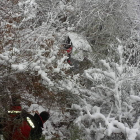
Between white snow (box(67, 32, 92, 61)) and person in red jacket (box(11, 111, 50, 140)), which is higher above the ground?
white snow (box(67, 32, 92, 61))

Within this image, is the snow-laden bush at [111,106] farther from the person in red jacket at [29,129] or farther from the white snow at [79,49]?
the white snow at [79,49]

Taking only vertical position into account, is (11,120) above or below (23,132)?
above

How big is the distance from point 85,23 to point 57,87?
516 cm

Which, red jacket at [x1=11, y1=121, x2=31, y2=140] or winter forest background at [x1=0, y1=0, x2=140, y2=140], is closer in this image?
red jacket at [x1=11, y1=121, x2=31, y2=140]

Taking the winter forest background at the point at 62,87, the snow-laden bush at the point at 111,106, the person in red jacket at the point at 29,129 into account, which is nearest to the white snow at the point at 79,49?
the winter forest background at the point at 62,87

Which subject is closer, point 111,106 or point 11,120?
point 11,120

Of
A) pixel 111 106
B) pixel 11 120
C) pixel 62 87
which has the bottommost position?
pixel 111 106

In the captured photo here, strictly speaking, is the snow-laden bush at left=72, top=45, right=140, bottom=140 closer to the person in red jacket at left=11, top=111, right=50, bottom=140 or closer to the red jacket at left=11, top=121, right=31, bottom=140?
the person in red jacket at left=11, top=111, right=50, bottom=140

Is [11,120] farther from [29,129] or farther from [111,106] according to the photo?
[111,106]

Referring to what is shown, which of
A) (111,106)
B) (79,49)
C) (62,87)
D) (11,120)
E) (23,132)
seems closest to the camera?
(23,132)

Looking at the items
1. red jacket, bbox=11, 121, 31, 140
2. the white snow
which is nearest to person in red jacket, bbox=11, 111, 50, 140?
red jacket, bbox=11, 121, 31, 140

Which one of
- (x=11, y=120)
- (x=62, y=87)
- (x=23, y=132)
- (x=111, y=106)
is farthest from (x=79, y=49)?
(x=23, y=132)

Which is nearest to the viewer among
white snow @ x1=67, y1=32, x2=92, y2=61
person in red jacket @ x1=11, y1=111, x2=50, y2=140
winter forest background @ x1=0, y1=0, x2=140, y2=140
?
person in red jacket @ x1=11, y1=111, x2=50, y2=140

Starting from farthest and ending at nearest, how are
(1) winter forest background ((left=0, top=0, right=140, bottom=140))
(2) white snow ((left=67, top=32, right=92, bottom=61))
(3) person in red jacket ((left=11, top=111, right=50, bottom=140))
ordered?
(2) white snow ((left=67, top=32, right=92, bottom=61)) < (1) winter forest background ((left=0, top=0, right=140, bottom=140)) < (3) person in red jacket ((left=11, top=111, right=50, bottom=140))
